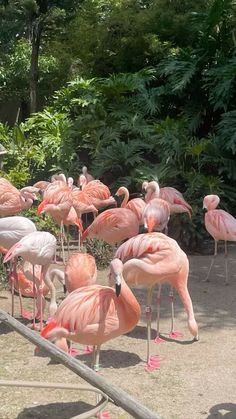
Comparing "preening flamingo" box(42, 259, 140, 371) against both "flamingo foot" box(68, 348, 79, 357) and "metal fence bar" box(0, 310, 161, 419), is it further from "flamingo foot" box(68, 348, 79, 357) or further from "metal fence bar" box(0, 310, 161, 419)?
"flamingo foot" box(68, 348, 79, 357)

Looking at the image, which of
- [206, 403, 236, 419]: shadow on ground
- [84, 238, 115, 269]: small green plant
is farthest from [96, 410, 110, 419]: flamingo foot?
[84, 238, 115, 269]: small green plant

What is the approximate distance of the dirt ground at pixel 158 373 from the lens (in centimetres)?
318

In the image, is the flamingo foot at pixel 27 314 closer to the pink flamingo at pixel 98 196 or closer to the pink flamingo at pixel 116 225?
the pink flamingo at pixel 116 225

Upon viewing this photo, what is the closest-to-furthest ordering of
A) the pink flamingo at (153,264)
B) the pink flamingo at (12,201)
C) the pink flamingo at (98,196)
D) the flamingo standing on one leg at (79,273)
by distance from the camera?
the pink flamingo at (153,264)
the flamingo standing on one leg at (79,273)
the pink flamingo at (12,201)
the pink flamingo at (98,196)

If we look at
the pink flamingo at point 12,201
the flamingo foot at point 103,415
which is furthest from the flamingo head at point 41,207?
the flamingo foot at point 103,415

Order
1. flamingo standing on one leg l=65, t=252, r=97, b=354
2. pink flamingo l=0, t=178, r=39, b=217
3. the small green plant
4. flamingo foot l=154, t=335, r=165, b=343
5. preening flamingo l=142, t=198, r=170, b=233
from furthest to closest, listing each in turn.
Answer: the small green plant → pink flamingo l=0, t=178, r=39, b=217 → preening flamingo l=142, t=198, r=170, b=233 → flamingo foot l=154, t=335, r=165, b=343 → flamingo standing on one leg l=65, t=252, r=97, b=354

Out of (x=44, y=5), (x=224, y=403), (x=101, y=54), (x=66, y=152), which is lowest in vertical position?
(x=224, y=403)

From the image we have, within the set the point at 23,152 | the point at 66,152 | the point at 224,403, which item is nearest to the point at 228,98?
the point at 66,152

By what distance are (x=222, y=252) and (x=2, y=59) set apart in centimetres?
874

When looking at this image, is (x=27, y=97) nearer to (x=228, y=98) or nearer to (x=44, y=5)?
(x=44, y=5)

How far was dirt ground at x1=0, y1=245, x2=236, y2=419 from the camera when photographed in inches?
125

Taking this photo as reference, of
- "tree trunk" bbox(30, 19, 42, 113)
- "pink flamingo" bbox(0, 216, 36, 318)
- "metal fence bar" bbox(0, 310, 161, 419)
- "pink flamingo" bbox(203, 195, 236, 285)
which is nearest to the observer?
"metal fence bar" bbox(0, 310, 161, 419)

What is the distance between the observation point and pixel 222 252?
7.03 metres

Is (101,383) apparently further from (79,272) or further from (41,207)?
(41,207)
